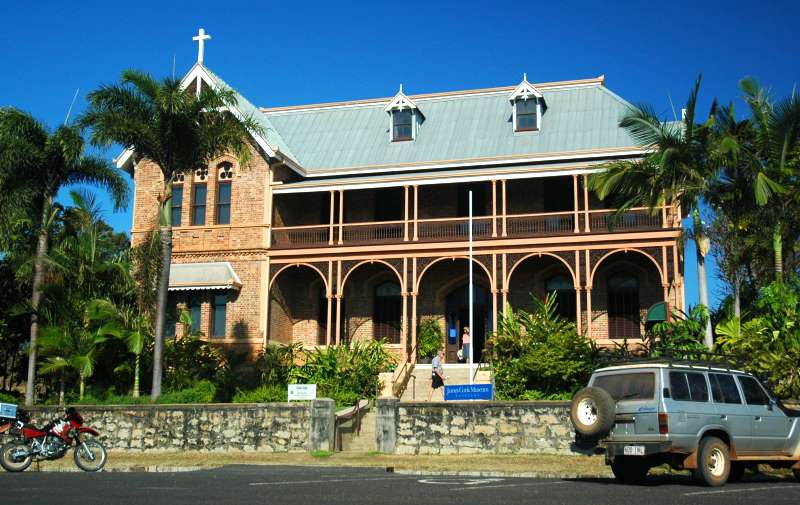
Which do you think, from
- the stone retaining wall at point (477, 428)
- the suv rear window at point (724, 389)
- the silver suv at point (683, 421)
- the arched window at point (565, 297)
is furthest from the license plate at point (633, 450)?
the arched window at point (565, 297)

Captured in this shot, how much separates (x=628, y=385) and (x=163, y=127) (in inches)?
569

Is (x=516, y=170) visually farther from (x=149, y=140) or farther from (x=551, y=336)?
(x=149, y=140)

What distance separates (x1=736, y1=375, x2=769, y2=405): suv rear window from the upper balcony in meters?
14.4

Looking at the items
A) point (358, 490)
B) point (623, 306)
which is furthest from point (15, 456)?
point (623, 306)

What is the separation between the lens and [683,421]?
38.4 ft

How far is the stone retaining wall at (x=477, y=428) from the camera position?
16938mm

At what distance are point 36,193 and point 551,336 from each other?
14.2m

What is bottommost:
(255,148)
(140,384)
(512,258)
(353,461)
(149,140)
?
(353,461)

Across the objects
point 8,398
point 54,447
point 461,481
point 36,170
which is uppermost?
point 36,170

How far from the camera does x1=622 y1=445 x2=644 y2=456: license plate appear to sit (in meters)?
11.6

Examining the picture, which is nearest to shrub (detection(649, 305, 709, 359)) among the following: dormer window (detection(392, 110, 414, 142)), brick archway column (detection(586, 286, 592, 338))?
brick archway column (detection(586, 286, 592, 338))

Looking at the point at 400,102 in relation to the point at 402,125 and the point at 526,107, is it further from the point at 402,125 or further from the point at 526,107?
the point at 526,107

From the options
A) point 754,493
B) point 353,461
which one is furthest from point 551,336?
point 754,493

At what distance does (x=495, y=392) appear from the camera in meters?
23.7
